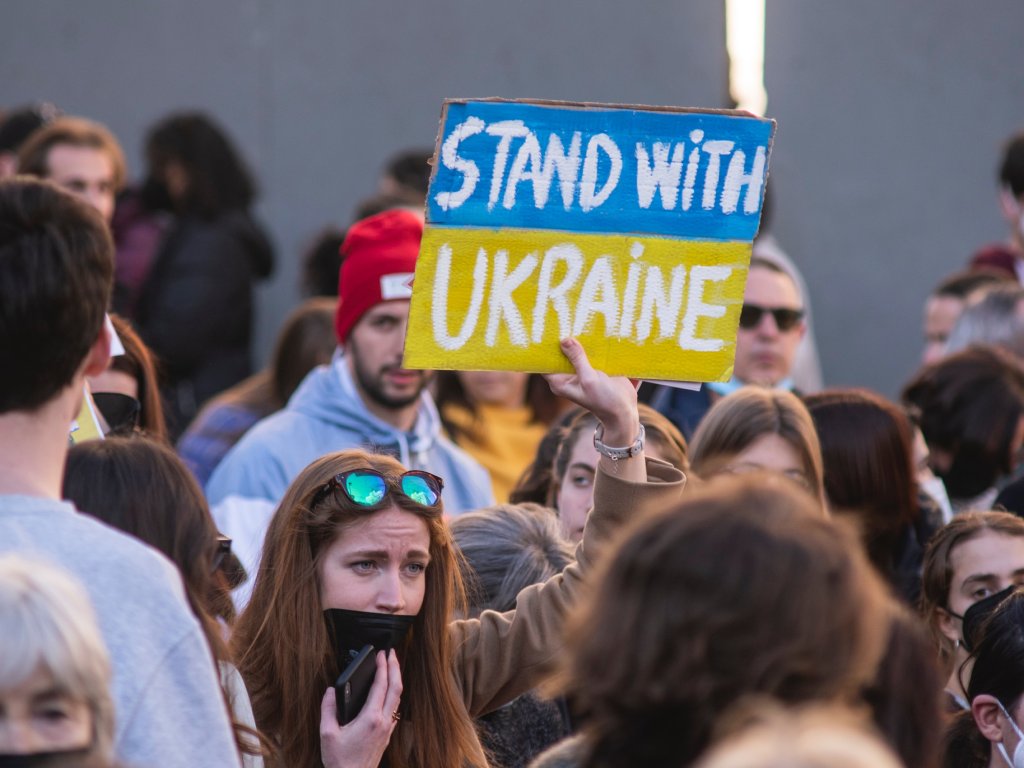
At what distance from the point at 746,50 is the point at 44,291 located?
676 cm

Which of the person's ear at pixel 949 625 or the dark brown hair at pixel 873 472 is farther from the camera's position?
the dark brown hair at pixel 873 472

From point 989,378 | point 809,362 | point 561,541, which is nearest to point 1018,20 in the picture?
point 809,362

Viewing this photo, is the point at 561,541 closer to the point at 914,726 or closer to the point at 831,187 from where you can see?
the point at 914,726

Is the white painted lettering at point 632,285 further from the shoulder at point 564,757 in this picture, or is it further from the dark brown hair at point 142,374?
the dark brown hair at point 142,374

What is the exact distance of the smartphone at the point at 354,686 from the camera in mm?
3107

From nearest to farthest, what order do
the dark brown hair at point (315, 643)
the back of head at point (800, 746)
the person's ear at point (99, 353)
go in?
the back of head at point (800, 746) < the person's ear at point (99, 353) < the dark brown hair at point (315, 643)

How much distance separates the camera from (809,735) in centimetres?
163

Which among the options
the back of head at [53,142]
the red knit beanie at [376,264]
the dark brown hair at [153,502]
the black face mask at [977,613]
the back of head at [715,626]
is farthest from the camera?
the back of head at [53,142]

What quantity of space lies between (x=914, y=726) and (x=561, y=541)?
6.46 ft

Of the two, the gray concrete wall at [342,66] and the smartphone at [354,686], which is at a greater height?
the gray concrete wall at [342,66]

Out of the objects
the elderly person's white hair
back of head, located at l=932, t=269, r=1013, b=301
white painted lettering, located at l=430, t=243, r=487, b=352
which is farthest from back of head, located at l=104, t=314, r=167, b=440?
back of head, located at l=932, t=269, r=1013, b=301

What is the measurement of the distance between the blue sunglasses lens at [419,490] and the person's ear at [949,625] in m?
1.47

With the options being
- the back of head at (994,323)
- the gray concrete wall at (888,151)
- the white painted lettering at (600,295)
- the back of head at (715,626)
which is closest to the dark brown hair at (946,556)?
the white painted lettering at (600,295)

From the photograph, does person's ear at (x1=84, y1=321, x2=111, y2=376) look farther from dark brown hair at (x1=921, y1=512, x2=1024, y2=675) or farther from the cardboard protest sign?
dark brown hair at (x1=921, y1=512, x2=1024, y2=675)
